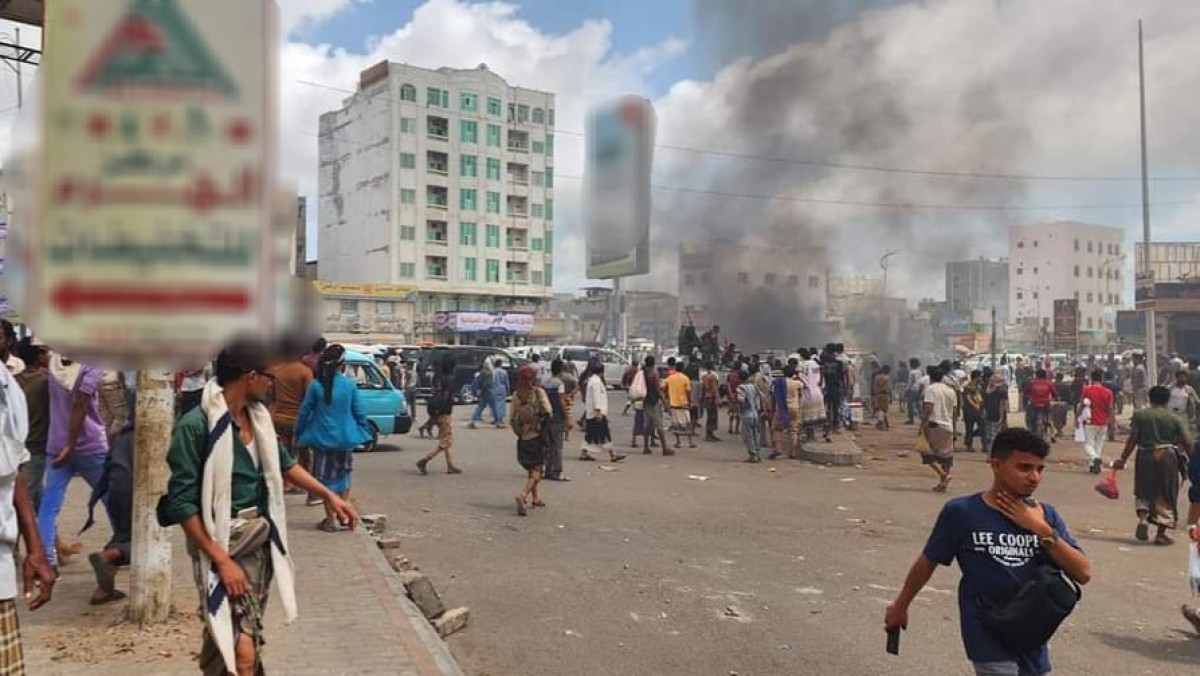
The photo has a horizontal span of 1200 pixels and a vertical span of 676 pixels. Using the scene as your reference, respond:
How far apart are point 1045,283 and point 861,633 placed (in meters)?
70.6

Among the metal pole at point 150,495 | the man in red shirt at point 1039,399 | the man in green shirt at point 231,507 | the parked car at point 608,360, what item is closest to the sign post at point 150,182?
the man in green shirt at point 231,507

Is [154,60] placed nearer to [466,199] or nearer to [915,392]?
[915,392]

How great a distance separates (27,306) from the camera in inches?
43.8

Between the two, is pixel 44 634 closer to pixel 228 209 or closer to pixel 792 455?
pixel 228 209

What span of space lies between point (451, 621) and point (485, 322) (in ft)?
141

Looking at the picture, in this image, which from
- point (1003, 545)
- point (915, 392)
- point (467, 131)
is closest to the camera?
point (1003, 545)

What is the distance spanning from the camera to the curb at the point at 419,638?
160 inches

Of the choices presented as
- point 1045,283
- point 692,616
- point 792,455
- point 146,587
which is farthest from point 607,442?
point 1045,283

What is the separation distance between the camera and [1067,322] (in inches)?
976

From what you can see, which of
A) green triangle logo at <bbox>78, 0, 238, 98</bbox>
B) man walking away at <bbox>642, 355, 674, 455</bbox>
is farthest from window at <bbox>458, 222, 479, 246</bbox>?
green triangle logo at <bbox>78, 0, 238, 98</bbox>

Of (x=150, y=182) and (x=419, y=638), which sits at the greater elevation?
(x=150, y=182)

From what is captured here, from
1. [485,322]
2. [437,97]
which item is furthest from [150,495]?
[437,97]

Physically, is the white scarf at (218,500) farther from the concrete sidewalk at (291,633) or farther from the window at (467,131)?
the window at (467,131)

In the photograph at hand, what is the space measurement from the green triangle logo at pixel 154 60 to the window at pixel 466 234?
5398cm
